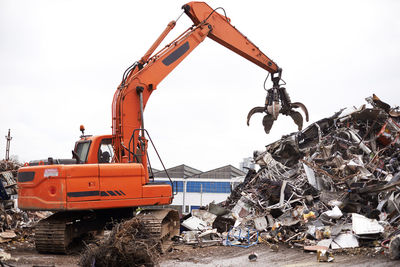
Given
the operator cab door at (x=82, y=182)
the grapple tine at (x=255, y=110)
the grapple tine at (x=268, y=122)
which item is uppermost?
the grapple tine at (x=255, y=110)

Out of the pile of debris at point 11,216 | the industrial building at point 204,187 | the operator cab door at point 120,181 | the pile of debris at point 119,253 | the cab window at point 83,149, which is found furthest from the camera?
the industrial building at point 204,187

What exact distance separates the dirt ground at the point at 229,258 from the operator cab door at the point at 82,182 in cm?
110

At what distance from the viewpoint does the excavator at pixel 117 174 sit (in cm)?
697

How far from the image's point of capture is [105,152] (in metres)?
8.20

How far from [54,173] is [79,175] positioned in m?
0.42

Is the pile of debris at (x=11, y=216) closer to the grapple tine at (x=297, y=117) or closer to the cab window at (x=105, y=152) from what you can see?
the cab window at (x=105, y=152)

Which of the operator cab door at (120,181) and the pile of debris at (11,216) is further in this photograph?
the pile of debris at (11,216)

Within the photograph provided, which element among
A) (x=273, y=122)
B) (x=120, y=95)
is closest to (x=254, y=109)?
(x=273, y=122)

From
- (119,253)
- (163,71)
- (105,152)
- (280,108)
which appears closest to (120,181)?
(105,152)

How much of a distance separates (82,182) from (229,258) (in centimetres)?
291

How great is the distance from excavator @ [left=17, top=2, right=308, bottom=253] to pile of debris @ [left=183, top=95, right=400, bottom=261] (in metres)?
1.92

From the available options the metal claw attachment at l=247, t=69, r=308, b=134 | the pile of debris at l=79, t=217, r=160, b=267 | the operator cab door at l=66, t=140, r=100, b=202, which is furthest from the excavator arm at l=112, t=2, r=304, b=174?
the pile of debris at l=79, t=217, r=160, b=267

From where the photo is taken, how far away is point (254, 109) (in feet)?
34.5

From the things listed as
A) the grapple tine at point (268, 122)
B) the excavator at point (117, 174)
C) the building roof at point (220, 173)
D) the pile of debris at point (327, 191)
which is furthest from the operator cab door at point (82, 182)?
the building roof at point (220, 173)
